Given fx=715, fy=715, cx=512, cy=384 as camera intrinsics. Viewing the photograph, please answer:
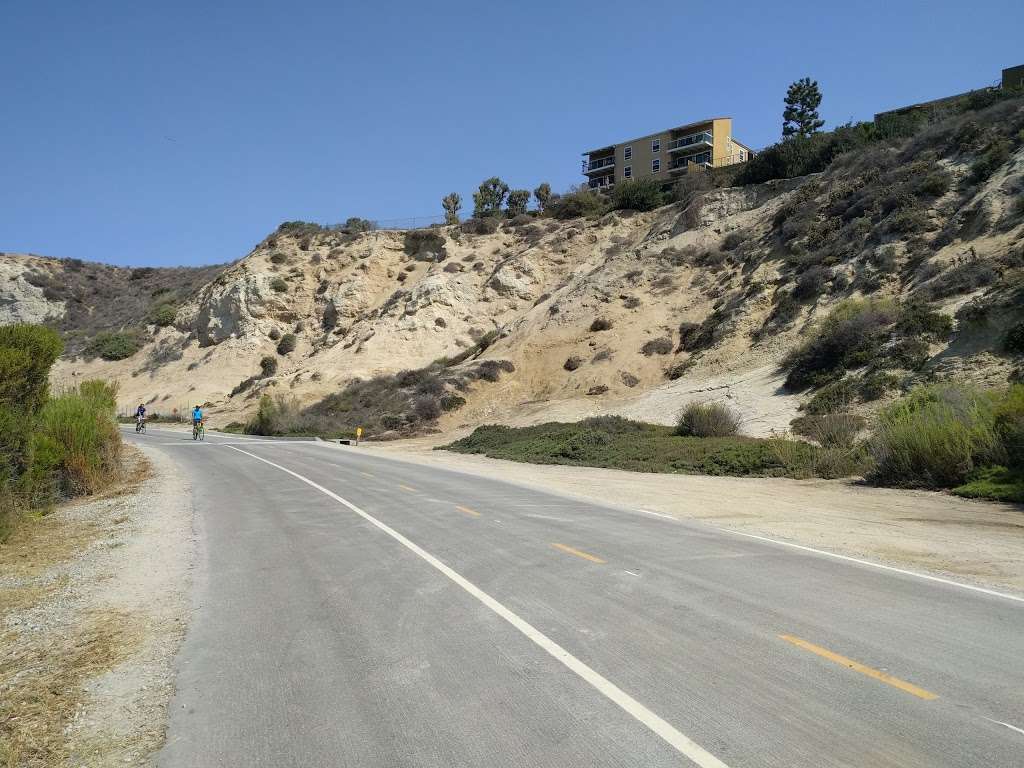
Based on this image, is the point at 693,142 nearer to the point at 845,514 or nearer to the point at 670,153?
the point at 670,153

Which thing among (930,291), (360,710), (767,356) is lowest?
(360,710)

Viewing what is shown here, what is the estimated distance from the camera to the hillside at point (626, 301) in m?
28.0

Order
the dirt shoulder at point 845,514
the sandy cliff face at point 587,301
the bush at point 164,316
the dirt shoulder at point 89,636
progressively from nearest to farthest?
the dirt shoulder at point 89,636 → the dirt shoulder at point 845,514 → the sandy cliff face at point 587,301 → the bush at point 164,316

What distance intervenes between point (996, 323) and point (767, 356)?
1066 centimetres

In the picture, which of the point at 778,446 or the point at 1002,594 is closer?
the point at 1002,594

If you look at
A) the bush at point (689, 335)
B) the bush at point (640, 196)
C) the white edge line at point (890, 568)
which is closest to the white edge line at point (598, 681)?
the white edge line at point (890, 568)

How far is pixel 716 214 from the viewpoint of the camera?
47.9 metres

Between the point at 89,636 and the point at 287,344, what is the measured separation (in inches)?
2364

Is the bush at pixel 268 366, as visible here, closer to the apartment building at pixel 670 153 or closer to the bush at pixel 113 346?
the bush at pixel 113 346

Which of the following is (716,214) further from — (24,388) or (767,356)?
(24,388)

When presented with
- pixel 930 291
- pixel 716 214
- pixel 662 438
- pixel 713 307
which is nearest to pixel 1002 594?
pixel 662 438

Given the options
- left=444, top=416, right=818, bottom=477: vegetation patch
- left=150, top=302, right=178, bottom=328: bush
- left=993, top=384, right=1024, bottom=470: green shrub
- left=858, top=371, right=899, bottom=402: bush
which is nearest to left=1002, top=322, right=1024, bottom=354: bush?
left=858, top=371, right=899, bottom=402: bush

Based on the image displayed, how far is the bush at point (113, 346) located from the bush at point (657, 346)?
184 feet

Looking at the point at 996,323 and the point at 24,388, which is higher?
the point at 996,323
